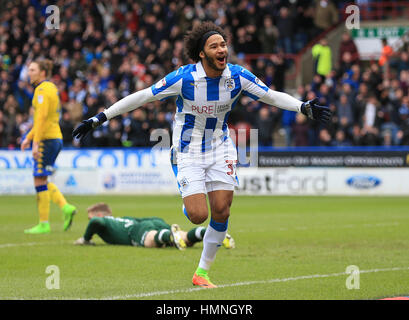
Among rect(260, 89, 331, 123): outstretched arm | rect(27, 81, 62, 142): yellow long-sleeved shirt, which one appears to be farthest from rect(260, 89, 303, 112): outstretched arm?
rect(27, 81, 62, 142): yellow long-sleeved shirt

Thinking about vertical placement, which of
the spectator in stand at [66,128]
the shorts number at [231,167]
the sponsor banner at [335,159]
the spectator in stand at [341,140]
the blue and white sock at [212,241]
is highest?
the spectator in stand at [66,128]

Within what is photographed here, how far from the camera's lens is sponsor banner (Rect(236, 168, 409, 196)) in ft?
74.5

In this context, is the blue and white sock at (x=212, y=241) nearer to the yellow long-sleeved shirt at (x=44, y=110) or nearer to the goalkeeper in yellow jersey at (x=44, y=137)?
the goalkeeper in yellow jersey at (x=44, y=137)

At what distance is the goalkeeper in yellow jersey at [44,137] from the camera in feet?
42.0

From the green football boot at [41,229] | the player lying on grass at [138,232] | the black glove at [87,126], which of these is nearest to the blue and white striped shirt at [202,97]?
the black glove at [87,126]

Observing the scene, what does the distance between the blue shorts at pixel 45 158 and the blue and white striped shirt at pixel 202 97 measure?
5.26 m

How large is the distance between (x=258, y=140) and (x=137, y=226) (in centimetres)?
1337

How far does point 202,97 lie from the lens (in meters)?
7.90

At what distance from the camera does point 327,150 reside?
76.3ft

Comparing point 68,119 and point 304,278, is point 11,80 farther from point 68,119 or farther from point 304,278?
point 304,278

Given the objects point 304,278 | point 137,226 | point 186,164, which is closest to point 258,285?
point 304,278

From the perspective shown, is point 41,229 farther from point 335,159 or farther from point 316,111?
point 335,159

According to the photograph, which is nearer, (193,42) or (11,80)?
(193,42)

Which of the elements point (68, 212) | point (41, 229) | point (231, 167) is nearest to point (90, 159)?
point (41, 229)
